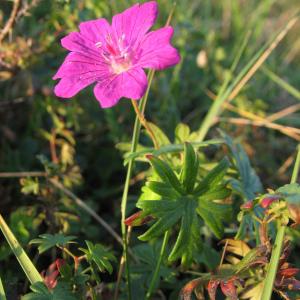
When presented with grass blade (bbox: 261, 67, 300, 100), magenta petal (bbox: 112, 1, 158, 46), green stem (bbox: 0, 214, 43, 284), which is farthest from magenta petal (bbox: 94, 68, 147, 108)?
grass blade (bbox: 261, 67, 300, 100)

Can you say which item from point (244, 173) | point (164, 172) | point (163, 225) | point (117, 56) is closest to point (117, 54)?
point (117, 56)

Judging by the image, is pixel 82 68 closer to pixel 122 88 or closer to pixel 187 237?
pixel 122 88

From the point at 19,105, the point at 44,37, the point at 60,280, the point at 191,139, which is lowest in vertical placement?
the point at 60,280

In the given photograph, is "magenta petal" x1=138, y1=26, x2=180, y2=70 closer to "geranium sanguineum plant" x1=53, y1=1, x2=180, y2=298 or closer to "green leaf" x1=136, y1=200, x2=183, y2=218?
"geranium sanguineum plant" x1=53, y1=1, x2=180, y2=298

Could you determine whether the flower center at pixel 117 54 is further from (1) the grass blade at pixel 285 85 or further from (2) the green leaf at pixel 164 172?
(1) the grass blade at pixel 285 85

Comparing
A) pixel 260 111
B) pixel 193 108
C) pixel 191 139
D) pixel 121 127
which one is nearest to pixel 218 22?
pixel 193 108

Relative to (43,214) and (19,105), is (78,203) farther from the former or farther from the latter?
(19,105)

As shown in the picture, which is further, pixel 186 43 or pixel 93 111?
pixel 186 43
